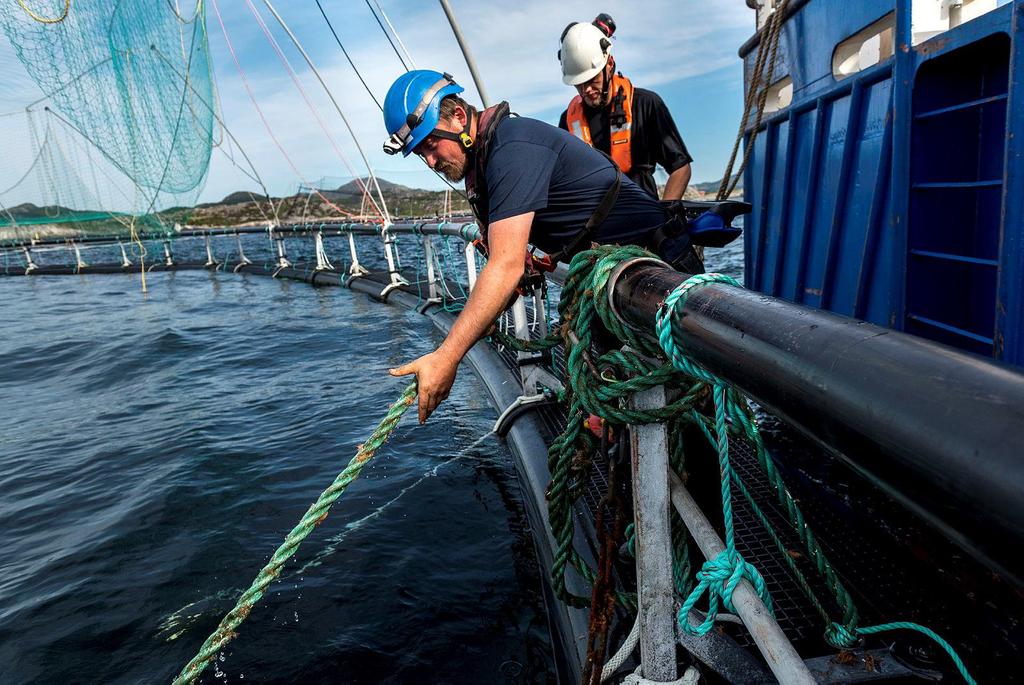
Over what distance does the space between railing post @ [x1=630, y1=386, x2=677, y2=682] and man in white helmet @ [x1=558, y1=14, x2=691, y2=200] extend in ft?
11.7

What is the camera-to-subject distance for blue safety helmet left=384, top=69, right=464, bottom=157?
9.66 ft

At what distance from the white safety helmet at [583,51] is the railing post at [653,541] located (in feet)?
12.1

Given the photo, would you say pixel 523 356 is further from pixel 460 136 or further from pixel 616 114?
pixel 460 136

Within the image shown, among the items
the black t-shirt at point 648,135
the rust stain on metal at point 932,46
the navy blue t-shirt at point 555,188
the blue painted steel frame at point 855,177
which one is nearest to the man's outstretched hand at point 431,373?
the navy blue t-shirt at point 555,188

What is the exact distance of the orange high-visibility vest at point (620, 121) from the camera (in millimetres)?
4812

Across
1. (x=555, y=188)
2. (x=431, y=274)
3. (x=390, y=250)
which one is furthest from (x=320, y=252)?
(x=555, y=188)

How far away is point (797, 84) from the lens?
5.94m

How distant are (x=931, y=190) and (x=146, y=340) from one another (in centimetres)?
1282

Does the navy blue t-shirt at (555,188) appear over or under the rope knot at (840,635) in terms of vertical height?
over

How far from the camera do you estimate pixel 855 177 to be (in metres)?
4.77

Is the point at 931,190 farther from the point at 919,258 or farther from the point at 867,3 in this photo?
the point at 867,3

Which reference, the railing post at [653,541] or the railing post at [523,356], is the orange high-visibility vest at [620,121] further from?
the railing post at [653,541]

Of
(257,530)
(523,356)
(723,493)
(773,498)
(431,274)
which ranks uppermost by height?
(431,274)

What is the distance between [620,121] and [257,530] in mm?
4380
